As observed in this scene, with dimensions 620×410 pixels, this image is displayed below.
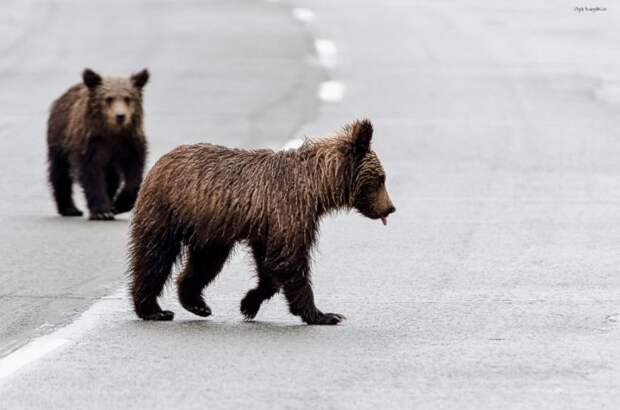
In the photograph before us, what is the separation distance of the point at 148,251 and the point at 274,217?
0.80 metres

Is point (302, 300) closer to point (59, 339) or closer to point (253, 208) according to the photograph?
point (253, 208)

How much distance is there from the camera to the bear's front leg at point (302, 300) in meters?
9.88

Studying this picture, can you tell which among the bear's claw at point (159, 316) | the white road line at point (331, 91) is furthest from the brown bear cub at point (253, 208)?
the white road line at point (331, 91)

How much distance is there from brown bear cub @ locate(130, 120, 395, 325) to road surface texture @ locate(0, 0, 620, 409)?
215 millimetres

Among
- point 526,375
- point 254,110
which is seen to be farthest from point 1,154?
point 526,375

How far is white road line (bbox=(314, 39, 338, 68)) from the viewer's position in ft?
91.9

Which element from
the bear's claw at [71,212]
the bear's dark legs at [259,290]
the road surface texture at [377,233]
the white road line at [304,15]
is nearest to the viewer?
the road surface texture at [377,233]

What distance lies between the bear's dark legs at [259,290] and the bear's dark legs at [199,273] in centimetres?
22

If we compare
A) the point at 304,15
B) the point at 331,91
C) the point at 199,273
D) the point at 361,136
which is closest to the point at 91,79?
the point at 199,273

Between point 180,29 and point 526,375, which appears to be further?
point 180,29

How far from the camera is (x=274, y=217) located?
32.6ft

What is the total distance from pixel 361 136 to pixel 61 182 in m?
6.99

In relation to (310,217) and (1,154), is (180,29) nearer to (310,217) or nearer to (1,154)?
(1,154)

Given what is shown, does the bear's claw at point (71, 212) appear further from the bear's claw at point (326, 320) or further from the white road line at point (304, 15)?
the white road line at point (304, 15)
